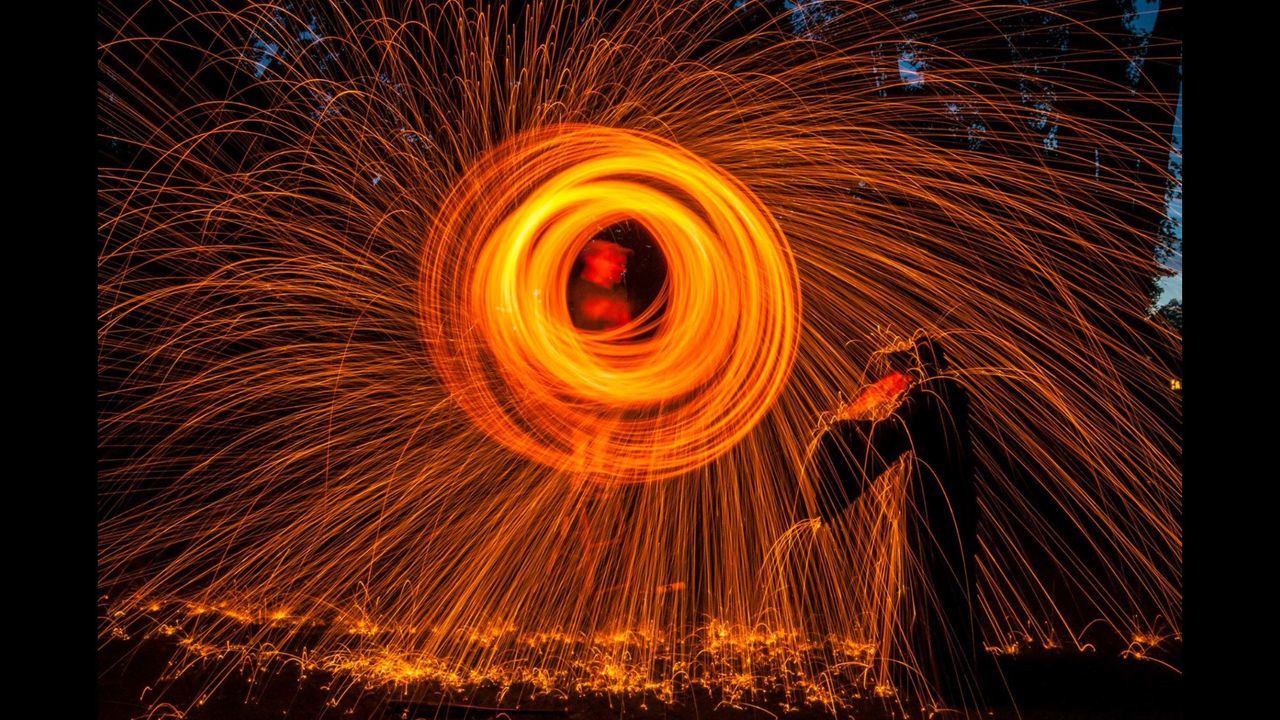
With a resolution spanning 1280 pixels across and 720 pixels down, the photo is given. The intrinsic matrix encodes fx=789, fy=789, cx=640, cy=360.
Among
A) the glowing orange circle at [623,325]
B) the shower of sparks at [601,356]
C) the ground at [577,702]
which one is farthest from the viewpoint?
the glowing orange circle at [623,325]

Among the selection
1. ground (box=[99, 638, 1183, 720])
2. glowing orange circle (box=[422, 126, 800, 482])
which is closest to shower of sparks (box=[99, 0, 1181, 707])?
glowing orange circle (box=[422, 126, 800, 482])

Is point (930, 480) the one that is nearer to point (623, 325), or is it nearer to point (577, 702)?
point (577, 702)

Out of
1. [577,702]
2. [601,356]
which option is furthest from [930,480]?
[601,356]

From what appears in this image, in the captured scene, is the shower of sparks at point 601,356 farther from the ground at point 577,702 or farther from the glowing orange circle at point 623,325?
the ground at point 577,702

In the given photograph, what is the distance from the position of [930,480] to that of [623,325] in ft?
9.95

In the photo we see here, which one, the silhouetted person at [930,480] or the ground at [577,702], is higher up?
the silhouetted person at [930,480]

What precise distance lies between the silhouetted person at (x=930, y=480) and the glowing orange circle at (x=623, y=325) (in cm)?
161

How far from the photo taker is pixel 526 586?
18.9ft

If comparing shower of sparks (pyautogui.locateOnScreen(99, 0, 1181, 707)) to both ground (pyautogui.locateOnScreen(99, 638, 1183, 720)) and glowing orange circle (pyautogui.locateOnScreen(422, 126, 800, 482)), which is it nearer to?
glowing orange circle (pyautogui.locateOnScreen(422, 126, 800, 482))

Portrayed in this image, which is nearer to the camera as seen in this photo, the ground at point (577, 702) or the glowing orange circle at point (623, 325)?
the ground at point (577, 702)

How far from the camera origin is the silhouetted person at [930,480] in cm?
375

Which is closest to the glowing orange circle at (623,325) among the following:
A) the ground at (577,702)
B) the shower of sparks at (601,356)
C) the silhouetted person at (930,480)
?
the shower of sparks at (601,356)

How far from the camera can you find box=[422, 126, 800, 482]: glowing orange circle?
Answer: 18.2 feet

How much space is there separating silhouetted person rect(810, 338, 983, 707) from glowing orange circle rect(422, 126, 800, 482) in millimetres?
1609
